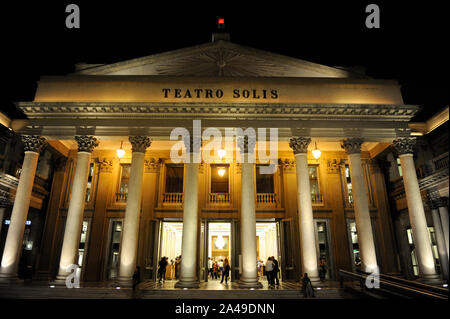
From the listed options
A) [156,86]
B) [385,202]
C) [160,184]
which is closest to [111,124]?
[156,86]

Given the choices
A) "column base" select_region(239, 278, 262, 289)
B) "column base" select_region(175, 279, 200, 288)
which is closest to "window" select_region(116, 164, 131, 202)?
"column base" select_region(175, 279, 200, 288)

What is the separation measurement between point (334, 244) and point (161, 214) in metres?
8.80

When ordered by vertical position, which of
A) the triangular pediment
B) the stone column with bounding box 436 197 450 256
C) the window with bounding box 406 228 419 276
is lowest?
the window with bounding box 406 228 419 276

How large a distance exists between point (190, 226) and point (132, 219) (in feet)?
7.64

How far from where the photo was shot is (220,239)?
1825 cm

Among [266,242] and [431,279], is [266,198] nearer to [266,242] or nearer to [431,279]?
[266,242]

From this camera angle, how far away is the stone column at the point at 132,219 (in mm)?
11141

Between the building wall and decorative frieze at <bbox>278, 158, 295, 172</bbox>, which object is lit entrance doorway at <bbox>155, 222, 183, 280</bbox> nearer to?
the building wall

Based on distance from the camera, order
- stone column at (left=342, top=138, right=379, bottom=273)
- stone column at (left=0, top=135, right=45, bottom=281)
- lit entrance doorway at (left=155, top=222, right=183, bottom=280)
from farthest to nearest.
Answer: lit entrance doorway at (left=155, top=222, right=183, bottom=280) < stone column at (left=342, top=138, right=379, bottom=273) < stone column at (left=0, top=135, right=45, bottom=281)

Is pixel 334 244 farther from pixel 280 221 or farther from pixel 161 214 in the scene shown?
pixel 161 214

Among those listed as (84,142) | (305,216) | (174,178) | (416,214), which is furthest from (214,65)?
(416,214)

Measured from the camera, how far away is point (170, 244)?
54.8 ft

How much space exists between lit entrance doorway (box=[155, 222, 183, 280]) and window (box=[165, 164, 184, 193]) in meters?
1.81

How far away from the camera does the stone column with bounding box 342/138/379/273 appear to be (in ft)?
37.7
